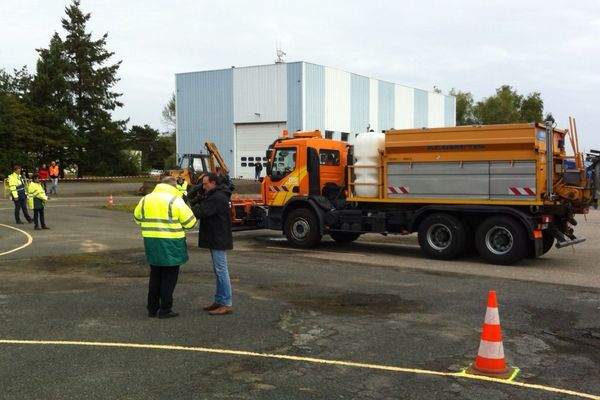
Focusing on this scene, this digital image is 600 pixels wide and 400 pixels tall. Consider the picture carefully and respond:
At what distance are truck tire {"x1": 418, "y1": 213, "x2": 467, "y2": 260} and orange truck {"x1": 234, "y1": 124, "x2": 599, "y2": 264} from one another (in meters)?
0.02

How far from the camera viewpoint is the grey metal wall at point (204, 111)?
148 ft

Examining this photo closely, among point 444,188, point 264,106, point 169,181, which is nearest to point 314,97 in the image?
point 264,106


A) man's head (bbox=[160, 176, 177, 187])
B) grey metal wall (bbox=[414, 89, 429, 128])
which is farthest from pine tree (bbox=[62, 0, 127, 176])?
man's head (bbox=[160, 176, 177, 187])

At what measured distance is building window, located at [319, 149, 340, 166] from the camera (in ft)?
48.4

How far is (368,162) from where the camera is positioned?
13.8 m

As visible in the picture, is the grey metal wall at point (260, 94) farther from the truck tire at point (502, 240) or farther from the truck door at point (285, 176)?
the truck tire at point (502, 240)

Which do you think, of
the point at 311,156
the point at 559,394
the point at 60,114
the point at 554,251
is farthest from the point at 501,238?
the point at 60,114

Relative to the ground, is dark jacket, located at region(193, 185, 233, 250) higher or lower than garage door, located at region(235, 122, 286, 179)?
lower

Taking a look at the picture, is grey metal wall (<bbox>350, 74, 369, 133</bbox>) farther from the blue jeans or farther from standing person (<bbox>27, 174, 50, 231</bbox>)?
the blue jeans

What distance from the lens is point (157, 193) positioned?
7.02 metres

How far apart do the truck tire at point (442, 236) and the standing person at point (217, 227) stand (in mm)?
6578

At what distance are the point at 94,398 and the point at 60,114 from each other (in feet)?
163

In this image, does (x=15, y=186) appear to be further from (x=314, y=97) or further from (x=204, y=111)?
(x=204, y=111)

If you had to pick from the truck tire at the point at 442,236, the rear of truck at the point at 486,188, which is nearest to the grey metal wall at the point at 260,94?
the rear of truck at the point at 486,188
